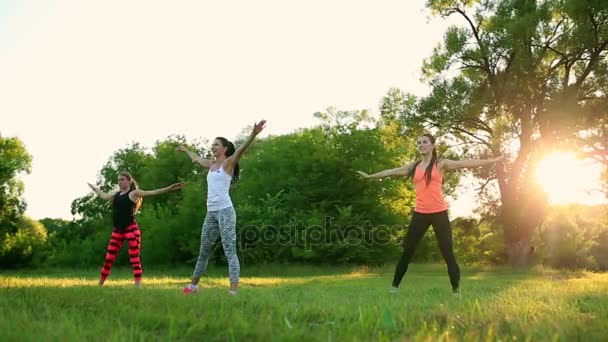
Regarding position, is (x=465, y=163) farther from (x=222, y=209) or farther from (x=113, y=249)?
(x=113, y=249)

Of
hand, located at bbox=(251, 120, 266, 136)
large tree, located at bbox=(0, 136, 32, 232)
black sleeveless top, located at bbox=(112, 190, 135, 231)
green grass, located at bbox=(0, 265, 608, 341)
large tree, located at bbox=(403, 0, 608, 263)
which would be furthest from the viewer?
large tree, located at bbox=(0, 136, 32, 232)

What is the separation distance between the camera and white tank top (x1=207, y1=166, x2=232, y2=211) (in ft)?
30.0

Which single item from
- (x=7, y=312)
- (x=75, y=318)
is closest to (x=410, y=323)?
(x=75, y=318)

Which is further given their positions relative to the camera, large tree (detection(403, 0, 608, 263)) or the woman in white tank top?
large tree (detection(403, 0, 608, 263))

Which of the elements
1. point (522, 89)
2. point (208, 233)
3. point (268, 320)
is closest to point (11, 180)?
point (522, 89)

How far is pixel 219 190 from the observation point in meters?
9.19

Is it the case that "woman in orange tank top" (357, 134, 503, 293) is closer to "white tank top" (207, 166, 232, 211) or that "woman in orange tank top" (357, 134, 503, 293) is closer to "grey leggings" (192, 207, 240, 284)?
"grey leggings" (192, 207, 240, 284)

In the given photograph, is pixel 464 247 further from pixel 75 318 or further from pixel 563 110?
pixel 75 318

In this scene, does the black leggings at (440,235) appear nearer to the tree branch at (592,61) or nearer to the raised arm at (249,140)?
the raised arm at (249,140)

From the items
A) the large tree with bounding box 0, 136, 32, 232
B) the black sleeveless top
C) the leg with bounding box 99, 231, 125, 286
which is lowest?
the leg with bounding box 99, 231, 125, 286

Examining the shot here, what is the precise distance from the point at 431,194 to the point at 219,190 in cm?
343

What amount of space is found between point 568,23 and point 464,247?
17285 mm

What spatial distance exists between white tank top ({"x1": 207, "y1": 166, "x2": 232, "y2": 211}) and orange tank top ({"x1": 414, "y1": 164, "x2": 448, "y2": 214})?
10.3 ft

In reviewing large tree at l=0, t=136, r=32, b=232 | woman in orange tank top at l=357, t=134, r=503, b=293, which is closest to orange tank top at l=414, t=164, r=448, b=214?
woman in orange tank top at l=357, t=134, r=503, b=293
